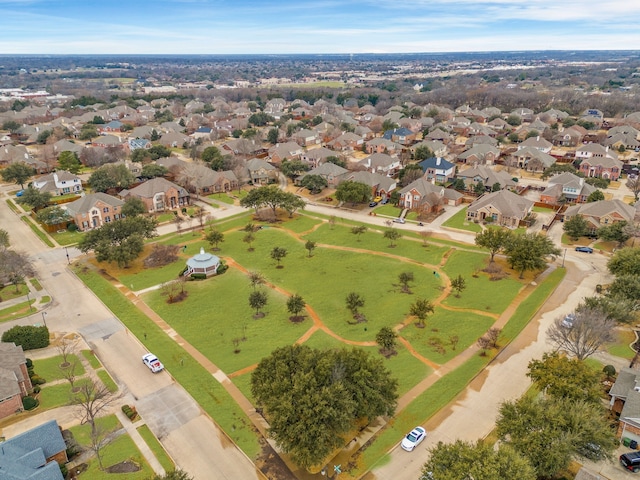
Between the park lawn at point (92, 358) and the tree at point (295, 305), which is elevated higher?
the tree at point (295, 305)

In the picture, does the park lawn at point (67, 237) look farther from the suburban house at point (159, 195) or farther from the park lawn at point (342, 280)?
the park lawn at point (342, 280)

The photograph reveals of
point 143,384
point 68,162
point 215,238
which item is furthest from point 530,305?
point 68,162

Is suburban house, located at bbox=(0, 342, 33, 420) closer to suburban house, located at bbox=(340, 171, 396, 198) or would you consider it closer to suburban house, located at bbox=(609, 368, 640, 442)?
suburban house, located at bbox=(609, 368, 640, 442)

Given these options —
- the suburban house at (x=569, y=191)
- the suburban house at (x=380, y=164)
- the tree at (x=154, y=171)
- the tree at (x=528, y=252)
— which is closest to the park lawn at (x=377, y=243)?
the tree at (x=528, y=252)

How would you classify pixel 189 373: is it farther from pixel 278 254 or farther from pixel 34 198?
pixel 34 198

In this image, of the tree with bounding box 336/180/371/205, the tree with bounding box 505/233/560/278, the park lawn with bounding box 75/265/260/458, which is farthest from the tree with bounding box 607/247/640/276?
the park lawn with bounding box 75/265/260/458

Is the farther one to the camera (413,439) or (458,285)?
(458,285)
